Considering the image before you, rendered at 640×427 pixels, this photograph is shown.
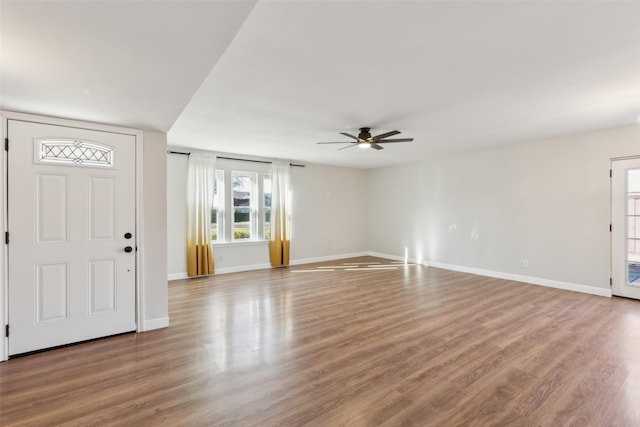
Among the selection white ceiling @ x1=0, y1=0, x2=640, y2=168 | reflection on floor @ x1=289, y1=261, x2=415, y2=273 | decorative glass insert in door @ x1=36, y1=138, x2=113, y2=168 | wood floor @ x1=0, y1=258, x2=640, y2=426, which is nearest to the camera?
white ceiling @ x1=0, y1=0, x2=640, y2=168

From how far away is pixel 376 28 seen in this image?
197 cm

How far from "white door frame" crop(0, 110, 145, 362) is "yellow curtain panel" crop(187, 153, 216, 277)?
250cm

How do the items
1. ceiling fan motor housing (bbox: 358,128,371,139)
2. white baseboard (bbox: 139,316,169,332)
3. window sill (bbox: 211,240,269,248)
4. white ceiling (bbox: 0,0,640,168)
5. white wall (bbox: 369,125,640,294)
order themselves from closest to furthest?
white ceiling (bbox: 0,0,640,168)
white baseboard (bbox: 139,316,169,332)
ceiling fan motor housing (bbox: 358,128,371,139)
white wall (bbox: 369,125,640,294)
window sill (bbox: 211,240,269,248)

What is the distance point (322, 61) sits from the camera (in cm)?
241

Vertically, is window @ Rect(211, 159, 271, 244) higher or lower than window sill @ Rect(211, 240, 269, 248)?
higher

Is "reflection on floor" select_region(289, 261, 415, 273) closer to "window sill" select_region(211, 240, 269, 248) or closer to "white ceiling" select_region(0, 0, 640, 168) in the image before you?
"window sill" select_region(211, 240, 269, 248)

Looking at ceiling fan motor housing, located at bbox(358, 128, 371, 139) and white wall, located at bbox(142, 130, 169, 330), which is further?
ceiling fan motor housing, located at bbox(358, 128, 371, 139)

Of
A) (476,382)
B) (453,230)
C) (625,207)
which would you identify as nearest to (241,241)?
(453,230)

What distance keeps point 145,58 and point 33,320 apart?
279cm

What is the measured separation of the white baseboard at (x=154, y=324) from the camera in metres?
3.35

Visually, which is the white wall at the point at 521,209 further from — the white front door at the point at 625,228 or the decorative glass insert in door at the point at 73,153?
the decorative glass insert in door at the point at 73,153

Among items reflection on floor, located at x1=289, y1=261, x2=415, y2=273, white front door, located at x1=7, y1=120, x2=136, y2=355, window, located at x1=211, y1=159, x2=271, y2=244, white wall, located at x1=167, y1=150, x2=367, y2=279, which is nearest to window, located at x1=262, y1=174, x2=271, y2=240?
window, located at x1=211, y1=159, x2=271, y2=244

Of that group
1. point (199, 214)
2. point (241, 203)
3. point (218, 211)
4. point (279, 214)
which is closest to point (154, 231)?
point (199, 214)

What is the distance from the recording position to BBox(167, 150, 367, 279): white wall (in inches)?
229
